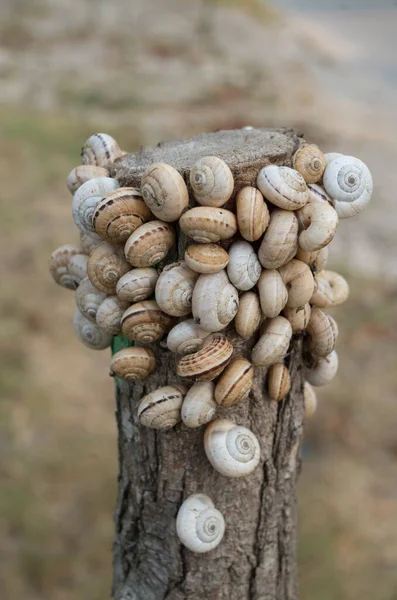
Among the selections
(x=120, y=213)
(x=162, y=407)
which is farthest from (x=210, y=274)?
(x=162, y=407)

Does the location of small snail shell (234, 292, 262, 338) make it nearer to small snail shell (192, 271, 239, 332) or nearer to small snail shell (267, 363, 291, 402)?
small snail shell (192, 271, 239, 332)

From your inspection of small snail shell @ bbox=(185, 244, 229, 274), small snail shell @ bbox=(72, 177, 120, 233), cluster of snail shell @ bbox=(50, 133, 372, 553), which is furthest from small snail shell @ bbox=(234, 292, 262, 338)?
small snail shell @ bbox=(72, 177, 120, 233)

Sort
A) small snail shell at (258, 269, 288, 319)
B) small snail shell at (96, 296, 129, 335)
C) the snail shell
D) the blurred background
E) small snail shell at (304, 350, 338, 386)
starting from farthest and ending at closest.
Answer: the blurred background
small snail shell at (304, 350, 338, 386)
small snail shell at (96, 296, 129, 335)
small snail shell at (258, 269, 288, 319)
the snail shell

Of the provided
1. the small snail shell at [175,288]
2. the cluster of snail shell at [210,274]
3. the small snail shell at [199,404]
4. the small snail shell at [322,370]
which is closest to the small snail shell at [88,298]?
the cluster of snail shell at [210,274]

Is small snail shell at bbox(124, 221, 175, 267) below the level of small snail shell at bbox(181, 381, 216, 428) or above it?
above

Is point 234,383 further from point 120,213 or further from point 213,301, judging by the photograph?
point 120,213

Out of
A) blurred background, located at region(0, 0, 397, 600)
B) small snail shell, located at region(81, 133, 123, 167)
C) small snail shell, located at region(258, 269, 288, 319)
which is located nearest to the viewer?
small snail shell, located at region(258, 269, 288, 319)
